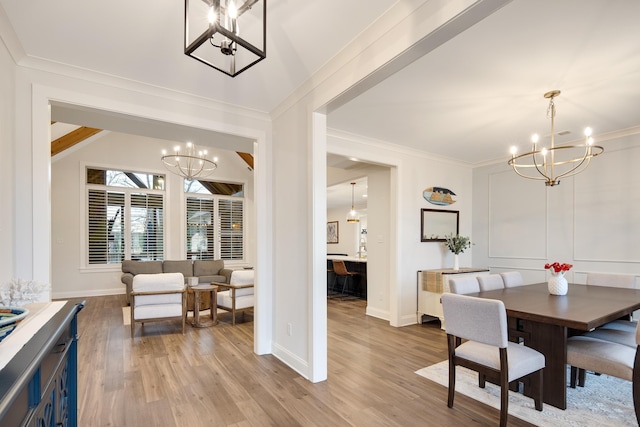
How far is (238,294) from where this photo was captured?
5.06 meters

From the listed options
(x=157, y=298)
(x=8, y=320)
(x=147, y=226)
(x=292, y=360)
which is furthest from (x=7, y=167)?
(x=147, y=226)

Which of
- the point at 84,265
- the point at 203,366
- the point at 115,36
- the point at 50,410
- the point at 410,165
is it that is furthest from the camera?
the point at 84,265

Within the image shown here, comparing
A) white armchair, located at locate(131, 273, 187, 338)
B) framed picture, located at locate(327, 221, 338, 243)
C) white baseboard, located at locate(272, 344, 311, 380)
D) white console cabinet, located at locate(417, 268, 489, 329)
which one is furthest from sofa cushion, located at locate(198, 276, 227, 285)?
framed picture, located at locate(327, 221, 338, 243)

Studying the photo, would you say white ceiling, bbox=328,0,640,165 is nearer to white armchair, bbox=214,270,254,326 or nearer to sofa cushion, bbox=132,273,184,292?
white armchair, bbox=214,270,254,326

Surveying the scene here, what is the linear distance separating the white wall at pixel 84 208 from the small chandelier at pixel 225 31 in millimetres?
6442

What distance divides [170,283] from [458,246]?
14.7 feet

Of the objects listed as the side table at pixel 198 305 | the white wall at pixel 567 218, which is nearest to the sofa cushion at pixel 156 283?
the side table at pixel 198 305

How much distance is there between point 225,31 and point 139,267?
23.3 ft

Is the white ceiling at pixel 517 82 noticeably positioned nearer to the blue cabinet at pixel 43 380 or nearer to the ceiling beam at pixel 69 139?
the blue cabinet at pixel 43 380

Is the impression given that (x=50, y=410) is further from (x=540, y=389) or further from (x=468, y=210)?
(x=468, y=210)

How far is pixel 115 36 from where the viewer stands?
91.4 inches

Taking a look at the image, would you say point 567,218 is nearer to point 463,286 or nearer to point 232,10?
point 463,286

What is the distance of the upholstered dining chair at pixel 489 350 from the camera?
85.4 inches

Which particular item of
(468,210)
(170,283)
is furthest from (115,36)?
(468,210)
